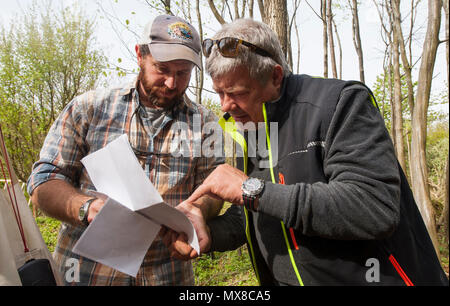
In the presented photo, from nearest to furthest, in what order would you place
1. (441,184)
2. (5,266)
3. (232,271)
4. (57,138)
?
(5,266) < (57,138) < (232,271) < (441,184)

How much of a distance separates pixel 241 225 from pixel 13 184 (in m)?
1.01

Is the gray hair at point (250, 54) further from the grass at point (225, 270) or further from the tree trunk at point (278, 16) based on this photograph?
the grass at point (225, 270)

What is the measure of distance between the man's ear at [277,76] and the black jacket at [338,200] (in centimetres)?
9

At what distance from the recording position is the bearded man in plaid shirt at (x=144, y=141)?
1.47m

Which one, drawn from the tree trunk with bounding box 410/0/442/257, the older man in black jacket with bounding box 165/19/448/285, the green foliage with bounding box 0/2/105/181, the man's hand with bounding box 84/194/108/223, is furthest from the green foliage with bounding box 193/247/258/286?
the green foliage with bounding box 0/2/105/181

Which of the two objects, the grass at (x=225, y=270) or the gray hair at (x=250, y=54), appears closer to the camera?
the gray hair at (x=250, y=54)

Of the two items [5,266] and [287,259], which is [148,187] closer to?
[5,266]

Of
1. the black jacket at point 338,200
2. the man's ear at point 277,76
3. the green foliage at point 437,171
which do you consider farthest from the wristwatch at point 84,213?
the green foliage at point 437,171

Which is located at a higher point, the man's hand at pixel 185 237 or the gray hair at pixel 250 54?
the gray hair at pixel 250 54

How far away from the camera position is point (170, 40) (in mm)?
1604

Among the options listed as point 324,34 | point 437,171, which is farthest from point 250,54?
point 437,171

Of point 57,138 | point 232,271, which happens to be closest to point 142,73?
point 57,138

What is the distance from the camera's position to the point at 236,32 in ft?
4.29

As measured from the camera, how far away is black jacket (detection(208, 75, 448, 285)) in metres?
0.98
